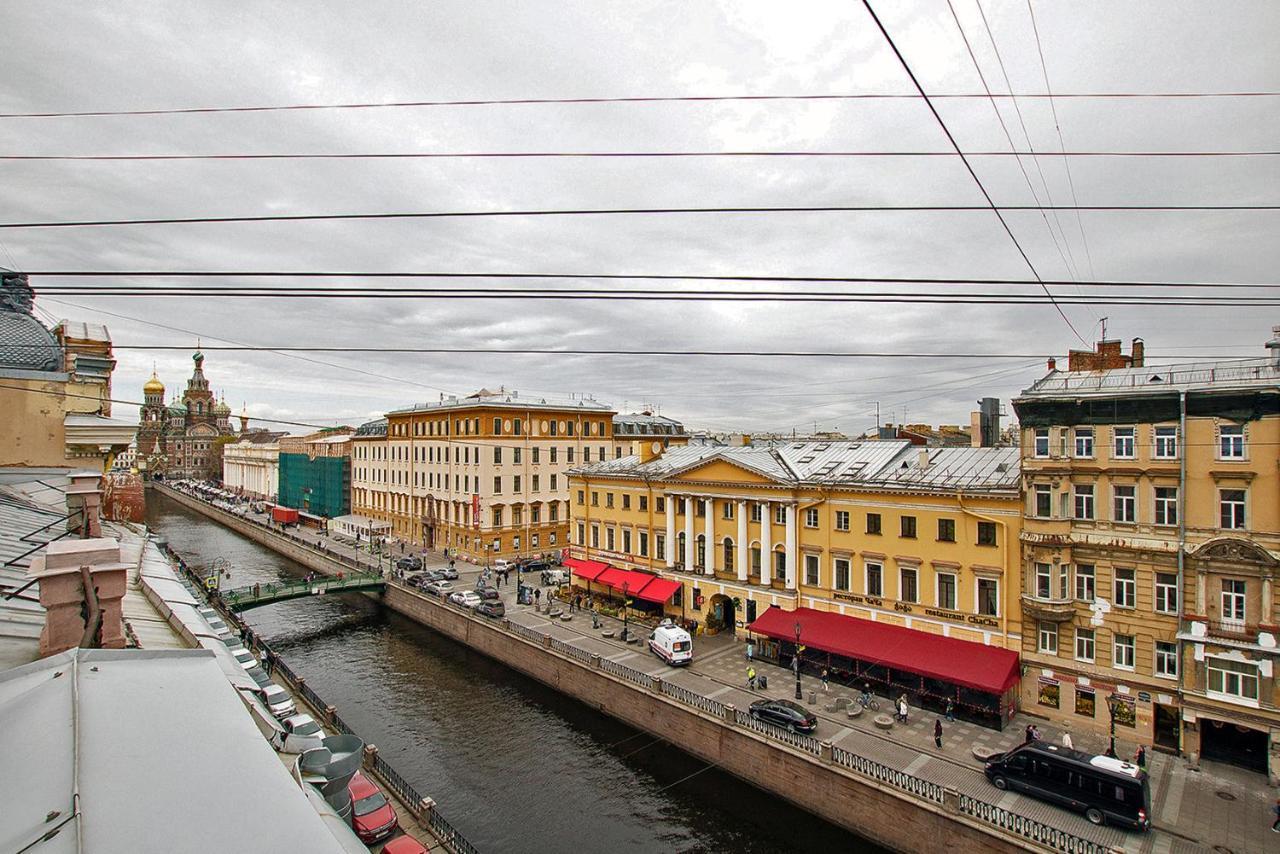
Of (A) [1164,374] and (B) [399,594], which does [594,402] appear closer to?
(B) [399,594]

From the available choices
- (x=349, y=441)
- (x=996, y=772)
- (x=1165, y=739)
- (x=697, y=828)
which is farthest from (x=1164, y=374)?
(x=349, y=441)

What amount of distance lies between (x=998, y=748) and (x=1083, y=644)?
514 cm

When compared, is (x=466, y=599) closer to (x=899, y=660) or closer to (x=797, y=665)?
(x=797, y=665)

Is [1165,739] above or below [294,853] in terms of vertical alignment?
below

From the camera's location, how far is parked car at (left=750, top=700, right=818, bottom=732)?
851 inches

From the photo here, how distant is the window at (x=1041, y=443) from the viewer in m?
23.2

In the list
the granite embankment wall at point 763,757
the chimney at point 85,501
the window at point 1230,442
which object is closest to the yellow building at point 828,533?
the window at point 1230,442

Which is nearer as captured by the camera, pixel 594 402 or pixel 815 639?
pixel 815 639

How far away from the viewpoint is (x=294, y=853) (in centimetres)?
347

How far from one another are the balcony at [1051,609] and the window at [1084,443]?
204 inches

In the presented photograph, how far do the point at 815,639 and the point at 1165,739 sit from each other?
38.1 ft

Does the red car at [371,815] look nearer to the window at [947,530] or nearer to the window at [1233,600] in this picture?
the window at [947,530]

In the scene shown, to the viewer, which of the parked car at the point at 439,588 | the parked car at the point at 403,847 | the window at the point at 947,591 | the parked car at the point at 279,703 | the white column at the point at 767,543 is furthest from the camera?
the parked car at the point at 439,588

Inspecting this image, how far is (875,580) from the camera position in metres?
27.9
